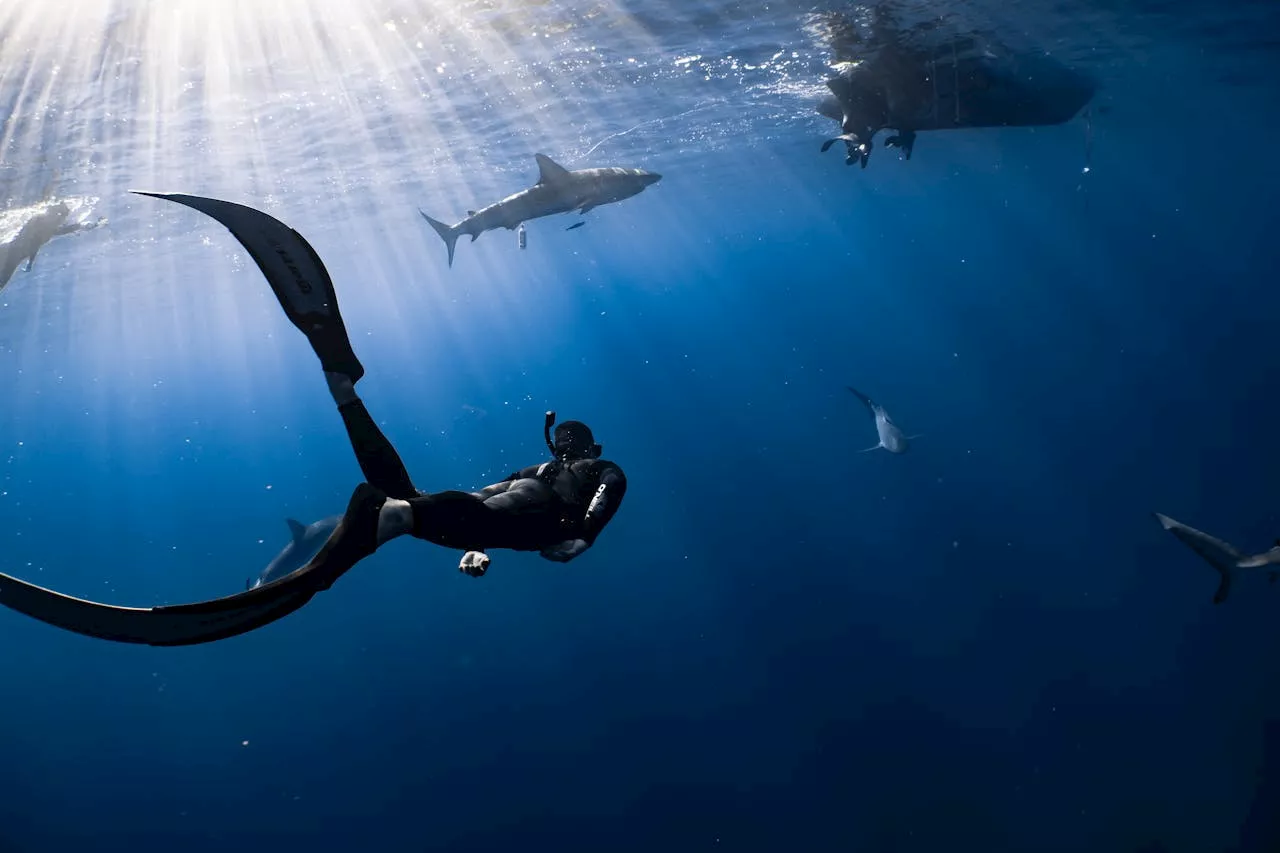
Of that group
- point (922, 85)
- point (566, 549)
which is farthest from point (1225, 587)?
point (922, 85)

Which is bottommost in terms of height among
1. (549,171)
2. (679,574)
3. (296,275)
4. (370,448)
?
(679,574)

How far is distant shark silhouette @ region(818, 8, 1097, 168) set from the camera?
14797 mm

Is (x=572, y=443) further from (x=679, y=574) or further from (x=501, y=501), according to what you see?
(x=679, y=574)

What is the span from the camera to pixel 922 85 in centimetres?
1515

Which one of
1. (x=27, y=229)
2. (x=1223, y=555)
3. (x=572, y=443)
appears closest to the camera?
(x=572, y=443)

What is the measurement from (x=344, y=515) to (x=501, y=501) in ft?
2.70

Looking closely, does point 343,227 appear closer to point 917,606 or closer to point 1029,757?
point 917,606

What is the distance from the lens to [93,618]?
2.50 metres

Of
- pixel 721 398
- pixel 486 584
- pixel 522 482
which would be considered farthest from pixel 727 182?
pixel 522 482

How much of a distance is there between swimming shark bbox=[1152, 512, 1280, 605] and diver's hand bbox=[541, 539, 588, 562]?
288 inches

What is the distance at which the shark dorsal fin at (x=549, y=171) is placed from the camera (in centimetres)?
1437

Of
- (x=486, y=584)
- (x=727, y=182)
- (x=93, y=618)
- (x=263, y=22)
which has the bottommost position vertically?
(x=486, y=584)

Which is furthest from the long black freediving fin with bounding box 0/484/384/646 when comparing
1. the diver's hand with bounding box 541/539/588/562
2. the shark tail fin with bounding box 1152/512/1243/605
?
the shark tail fin with bounding box 1152/512/1243/605

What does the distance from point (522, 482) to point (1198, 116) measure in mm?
45401
